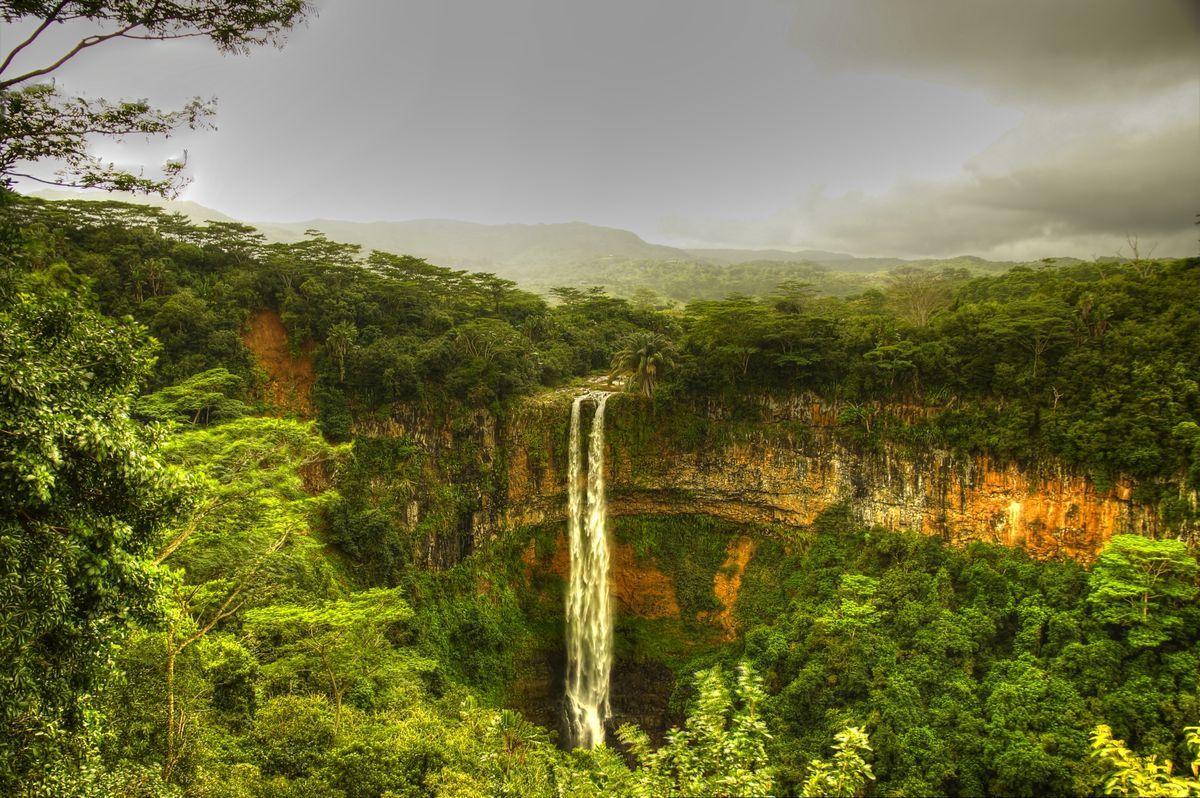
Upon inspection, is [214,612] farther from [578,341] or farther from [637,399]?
[578,341]

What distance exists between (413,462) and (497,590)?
7232mm

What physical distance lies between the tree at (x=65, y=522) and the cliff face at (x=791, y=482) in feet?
73.6

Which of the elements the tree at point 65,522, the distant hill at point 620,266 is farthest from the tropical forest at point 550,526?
the distant hill at point 620,266

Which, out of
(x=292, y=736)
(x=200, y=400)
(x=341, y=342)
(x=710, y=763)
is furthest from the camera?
(x=341, y=342)

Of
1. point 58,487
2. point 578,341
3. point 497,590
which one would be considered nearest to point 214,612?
point 58,487

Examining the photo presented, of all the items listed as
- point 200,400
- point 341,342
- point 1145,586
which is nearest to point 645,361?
point 341,342

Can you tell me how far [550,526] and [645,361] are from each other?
9.71 m

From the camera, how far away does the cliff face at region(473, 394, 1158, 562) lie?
20469mm

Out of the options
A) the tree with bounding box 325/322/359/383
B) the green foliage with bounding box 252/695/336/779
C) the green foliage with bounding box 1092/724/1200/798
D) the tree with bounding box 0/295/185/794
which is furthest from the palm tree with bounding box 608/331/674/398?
the tree with bounding box 0/295/185/794

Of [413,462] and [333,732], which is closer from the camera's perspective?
[333,732]

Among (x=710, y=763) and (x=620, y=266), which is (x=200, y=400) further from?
(x=620, y=266)

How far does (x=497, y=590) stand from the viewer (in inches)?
1067

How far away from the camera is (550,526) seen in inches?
1151

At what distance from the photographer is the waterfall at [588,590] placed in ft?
86.3
